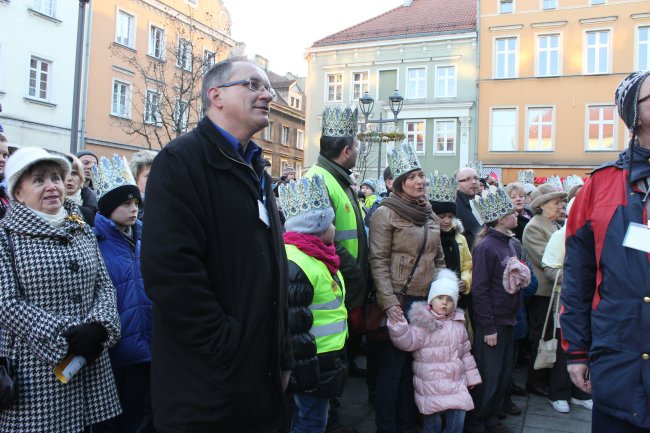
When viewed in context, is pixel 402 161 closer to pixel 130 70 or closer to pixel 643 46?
pixel 130 70

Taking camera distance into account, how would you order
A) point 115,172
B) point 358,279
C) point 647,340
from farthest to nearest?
point 358,279 → point 115,172 → point 647,340

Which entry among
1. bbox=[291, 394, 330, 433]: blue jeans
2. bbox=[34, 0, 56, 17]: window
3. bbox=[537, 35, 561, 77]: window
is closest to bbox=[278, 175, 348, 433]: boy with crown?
bbox=[291, 394, 330, 433]: blue jeans

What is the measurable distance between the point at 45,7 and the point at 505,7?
21563 millimetres

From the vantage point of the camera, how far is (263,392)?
2201mm

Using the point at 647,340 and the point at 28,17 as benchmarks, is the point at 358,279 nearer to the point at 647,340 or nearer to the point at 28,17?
the point at 647,340

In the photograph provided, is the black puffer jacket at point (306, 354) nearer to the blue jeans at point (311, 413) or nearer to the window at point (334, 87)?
the blue jeans at point (311, 413)

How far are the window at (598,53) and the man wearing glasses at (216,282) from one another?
29.0 m

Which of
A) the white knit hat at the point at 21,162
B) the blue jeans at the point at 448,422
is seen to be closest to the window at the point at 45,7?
the white knit hat at the point at 21,162

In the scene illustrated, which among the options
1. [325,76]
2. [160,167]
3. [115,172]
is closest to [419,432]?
[115,172]

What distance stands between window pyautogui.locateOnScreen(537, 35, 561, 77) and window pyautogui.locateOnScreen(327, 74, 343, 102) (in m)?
10.8

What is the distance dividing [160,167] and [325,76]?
3149cm

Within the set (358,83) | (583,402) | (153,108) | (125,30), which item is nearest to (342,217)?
(583,402)

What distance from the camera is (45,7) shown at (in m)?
20.3

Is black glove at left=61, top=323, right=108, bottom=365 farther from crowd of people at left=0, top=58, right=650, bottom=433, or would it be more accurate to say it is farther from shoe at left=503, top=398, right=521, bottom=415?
shoe at left=503, top=398, right=521, bottom=415
